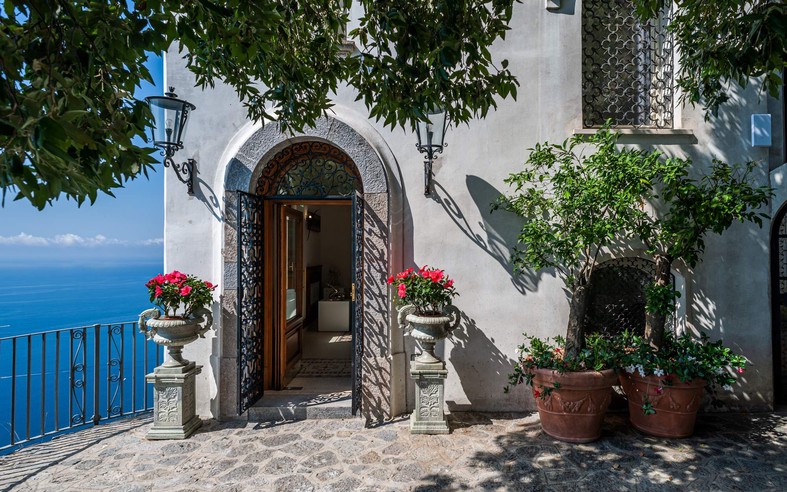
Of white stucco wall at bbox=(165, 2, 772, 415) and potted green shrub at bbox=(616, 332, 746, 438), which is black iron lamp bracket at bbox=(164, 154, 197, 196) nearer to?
white stucco wall at bbox=(165, 2, 772, 415)

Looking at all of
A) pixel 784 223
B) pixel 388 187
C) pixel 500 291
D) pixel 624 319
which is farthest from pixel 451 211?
pixel 784 223

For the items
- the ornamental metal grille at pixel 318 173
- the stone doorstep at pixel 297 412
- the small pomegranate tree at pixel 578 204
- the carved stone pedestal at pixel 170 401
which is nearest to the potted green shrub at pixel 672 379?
the small pomegranate tree at pixel 578 204

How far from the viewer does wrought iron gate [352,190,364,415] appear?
409 centimetres

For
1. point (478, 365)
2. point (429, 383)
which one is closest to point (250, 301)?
point (429, 383)

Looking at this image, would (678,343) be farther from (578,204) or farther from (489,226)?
(489,226)

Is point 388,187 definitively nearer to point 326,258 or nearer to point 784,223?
point 784,223

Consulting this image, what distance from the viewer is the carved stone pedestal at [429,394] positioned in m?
3.84

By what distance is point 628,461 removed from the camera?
10.7 feet

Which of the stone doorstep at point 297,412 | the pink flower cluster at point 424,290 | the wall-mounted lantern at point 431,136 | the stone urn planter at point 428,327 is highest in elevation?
the wall-mounted lantern at point 431,136

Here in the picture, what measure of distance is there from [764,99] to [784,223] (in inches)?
58.1

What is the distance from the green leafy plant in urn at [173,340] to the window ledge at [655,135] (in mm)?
4630

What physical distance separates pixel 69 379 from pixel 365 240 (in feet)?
11.4

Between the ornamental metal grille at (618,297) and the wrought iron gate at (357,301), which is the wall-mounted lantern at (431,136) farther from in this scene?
the ornamental metal grille at (618,297)

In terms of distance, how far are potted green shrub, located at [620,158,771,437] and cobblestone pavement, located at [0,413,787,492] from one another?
0.96 feet
